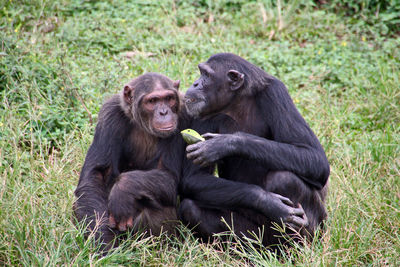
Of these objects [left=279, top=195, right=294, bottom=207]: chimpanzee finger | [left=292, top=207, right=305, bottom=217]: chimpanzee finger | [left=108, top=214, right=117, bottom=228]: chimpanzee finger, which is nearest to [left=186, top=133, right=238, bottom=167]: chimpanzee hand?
[left=279, top=195, right=294, bottom=207]: chimpanzee finger

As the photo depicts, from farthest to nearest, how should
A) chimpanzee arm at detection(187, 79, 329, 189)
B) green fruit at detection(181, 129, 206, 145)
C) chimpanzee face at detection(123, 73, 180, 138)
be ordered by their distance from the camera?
chimpanzee face at detection(123, 73, 180, 138), green fruit at detection(181, 129, 206, 145), chimpanzee arm at detection(187, 79, 329, 189)

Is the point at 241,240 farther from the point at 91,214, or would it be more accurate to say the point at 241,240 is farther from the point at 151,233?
the point at 91,214

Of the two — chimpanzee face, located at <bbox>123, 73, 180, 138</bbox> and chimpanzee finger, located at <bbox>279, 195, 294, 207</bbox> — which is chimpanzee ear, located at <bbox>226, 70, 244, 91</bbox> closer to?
chimpanzee face, located at <bbox>123, 73, 180, 138</bbox>

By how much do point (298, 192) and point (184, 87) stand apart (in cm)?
317

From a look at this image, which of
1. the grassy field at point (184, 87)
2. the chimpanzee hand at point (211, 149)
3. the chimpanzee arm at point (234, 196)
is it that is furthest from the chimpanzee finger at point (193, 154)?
the grassy field at point (184, 87)

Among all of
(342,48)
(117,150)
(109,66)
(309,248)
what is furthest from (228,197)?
(342,48)

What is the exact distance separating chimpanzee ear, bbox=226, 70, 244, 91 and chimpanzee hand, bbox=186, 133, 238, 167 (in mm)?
572

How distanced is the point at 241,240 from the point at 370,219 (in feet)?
4.16

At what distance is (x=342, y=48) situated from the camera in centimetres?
968

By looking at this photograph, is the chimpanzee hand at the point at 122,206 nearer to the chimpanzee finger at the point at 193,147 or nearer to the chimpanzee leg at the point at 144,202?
the chimpanzee leg at the point at 144,202

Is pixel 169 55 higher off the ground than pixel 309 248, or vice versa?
pixel 169 55

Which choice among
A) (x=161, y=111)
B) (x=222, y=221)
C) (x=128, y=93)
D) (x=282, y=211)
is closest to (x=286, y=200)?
(x=282, y=211)

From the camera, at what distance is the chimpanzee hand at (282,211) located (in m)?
5.12

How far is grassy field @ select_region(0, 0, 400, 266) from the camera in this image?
201 inches
